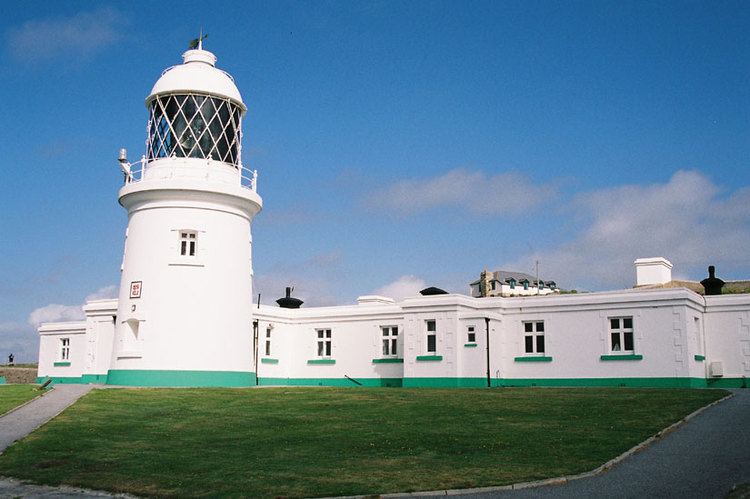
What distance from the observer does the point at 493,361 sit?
30.5m

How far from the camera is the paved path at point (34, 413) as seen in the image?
15.4m

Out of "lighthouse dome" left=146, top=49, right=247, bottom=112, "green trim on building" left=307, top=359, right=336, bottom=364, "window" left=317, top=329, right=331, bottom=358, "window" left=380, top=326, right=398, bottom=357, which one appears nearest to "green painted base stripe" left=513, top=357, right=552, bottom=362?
"window" left=380, top=326, right=398, bottom=357

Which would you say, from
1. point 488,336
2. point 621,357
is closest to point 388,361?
point 488,336

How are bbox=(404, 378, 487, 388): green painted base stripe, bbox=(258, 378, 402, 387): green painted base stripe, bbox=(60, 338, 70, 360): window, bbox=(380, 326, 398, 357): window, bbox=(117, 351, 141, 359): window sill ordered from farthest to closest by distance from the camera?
bbox=(60, 338, 70, 360): window → bbox=(380, 326, 398, 357): window → bbox=(258, 378, 402, 387): green painted base stripe → bbox=(404, 378, 487, 388): green painted base stripe → bbox=(117, 351, 141, 359): window sill

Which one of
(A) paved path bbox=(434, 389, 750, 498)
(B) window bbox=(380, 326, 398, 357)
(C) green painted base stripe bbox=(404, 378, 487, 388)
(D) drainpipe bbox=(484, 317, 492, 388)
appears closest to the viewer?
(A) paved path bbox=(434, 389, 750, 498)

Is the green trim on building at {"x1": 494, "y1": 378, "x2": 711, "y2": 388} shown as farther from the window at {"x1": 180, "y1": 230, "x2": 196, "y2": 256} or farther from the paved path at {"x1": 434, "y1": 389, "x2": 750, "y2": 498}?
the paved path at {"x1": 434, "y1": 389, "x2": 750, "y2": 498}

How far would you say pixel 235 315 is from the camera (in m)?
27.6

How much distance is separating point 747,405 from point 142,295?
19242 millimetres

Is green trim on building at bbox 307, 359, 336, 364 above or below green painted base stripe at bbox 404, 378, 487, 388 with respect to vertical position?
above

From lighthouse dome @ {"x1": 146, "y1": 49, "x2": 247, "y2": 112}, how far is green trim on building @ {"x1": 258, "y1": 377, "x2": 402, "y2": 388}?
13344 millimetres

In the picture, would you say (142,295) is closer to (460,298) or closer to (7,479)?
(460,298)

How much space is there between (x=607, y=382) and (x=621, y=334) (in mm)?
1921

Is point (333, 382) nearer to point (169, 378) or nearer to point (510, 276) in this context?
point (169, 378)

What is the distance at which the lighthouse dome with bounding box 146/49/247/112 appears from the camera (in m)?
27.1
